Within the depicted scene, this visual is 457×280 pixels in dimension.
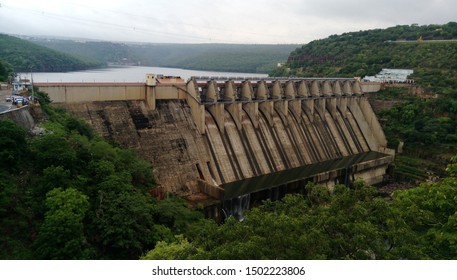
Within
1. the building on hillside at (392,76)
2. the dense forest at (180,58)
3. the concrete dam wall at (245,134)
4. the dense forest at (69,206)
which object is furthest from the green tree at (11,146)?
the dense forest at (180,58)

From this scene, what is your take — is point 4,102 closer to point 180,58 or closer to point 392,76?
point 392,76

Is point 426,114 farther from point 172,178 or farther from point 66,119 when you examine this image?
point 66,119

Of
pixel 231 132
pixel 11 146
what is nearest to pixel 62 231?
pixel 11 146

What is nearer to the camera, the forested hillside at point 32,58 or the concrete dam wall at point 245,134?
the concrete dam wall at point 245,134

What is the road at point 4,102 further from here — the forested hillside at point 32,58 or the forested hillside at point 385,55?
the forested hillside at point 32,58

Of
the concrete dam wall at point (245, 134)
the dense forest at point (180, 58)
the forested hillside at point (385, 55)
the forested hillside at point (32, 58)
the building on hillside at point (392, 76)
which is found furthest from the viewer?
the dense forest at point (180, 58)

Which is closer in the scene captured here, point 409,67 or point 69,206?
point 69,206

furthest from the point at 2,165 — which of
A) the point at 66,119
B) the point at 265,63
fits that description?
the point at 265,63

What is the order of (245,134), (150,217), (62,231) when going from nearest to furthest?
(62,231)
(150,217)
(245,134)
